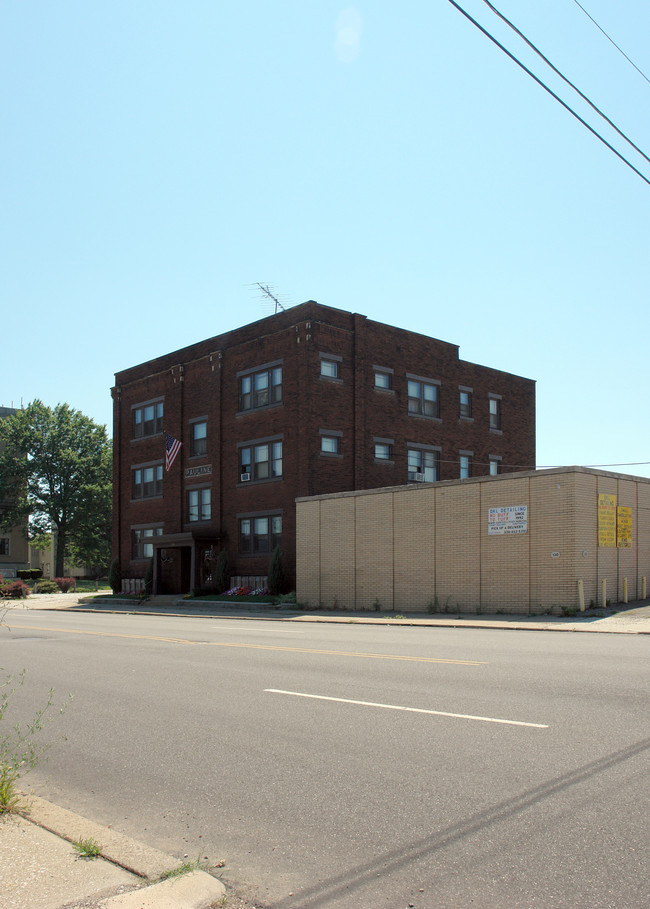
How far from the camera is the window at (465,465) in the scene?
132ft

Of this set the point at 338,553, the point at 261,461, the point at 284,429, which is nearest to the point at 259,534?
the point at 261,461

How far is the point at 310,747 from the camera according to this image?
23.3ft

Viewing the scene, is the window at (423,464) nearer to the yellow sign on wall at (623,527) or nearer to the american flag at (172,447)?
the american flag at (172,447)

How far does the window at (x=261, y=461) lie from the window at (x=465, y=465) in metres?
10.4

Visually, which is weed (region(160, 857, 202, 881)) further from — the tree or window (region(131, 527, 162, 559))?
the tree

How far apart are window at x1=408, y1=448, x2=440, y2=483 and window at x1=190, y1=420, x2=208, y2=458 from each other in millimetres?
10094

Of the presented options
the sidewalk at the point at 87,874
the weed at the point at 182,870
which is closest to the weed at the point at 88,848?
the sidewalk at the point at 87,874

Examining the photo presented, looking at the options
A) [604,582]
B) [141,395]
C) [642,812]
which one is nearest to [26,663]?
[642,812]

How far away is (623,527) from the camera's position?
24312 millimetres

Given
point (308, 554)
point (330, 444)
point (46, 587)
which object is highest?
point (330, 444)

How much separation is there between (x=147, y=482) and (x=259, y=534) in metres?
10.5

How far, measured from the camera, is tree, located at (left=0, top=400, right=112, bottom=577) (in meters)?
67.9

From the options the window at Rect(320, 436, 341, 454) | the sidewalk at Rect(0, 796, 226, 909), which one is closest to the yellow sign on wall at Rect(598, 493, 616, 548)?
the window at Rect(320, 436, 341, 454)

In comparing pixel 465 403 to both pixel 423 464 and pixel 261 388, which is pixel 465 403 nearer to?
pixel 423 464
